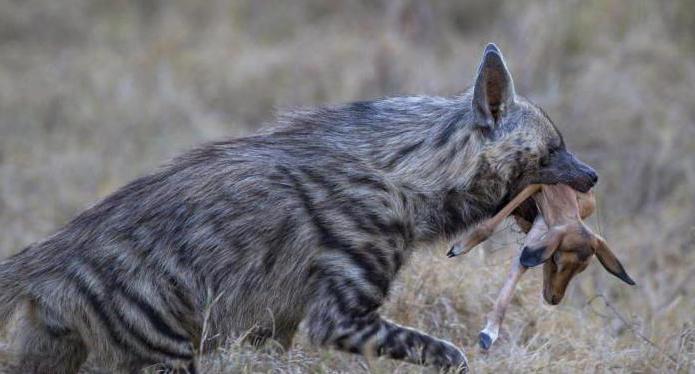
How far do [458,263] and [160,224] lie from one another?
1.51 m

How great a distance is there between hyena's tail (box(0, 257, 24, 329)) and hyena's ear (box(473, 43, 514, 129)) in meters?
1.60

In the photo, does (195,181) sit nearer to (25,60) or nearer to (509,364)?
(509,364)

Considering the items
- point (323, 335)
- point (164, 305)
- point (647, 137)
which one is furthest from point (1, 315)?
point (647, 137)

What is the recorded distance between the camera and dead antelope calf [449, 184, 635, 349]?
399 centimetres

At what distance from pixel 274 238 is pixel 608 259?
1.10 metres

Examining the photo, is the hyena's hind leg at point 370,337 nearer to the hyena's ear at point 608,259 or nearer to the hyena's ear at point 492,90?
the hyena's ear at point 608,259

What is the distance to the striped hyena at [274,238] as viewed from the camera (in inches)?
153

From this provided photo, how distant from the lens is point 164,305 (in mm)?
3895

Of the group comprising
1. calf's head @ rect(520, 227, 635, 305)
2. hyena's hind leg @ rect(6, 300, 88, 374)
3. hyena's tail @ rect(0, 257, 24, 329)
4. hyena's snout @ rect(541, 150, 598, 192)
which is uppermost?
hyena's tail @ rect(0, 257, 24, 329)

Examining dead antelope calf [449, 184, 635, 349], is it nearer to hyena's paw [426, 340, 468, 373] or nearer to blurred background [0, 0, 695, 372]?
hyena's paw [426, 340, 468, 373]

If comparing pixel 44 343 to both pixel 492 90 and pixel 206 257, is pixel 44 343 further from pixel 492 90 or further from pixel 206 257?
pixel 492 90

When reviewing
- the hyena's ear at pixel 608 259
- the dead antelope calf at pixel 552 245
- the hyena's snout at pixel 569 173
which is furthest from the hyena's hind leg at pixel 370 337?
the hyena's snout at pixel 569 173

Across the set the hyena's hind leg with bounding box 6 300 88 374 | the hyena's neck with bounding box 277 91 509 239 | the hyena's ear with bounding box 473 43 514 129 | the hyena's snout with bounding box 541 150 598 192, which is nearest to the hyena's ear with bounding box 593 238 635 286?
the hyena's snout with bounding box 541 150 598 192

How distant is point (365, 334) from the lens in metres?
3.90
